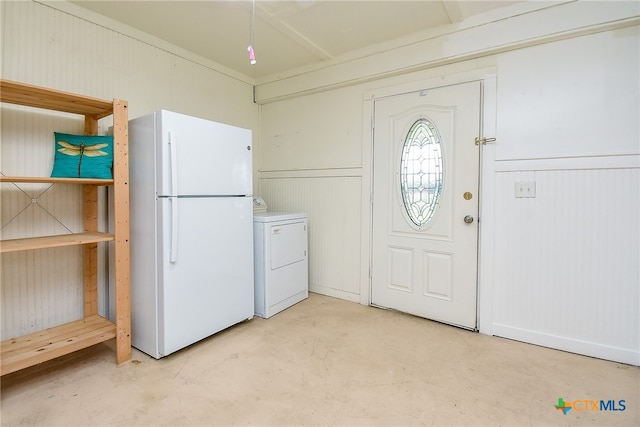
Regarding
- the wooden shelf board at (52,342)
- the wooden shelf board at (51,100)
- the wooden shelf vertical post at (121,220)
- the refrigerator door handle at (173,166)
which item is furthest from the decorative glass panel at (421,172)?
the wooden shelf board at (52,342)

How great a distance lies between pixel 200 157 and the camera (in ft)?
7.47

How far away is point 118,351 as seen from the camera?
6.73ft

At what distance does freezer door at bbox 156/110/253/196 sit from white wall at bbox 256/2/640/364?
62.2 inches

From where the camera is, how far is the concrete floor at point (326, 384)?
5.27 ft

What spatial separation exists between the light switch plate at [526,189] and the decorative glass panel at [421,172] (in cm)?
58

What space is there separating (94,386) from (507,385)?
8.10ft

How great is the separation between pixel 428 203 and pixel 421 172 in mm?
292

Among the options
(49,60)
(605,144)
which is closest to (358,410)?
(605,144)

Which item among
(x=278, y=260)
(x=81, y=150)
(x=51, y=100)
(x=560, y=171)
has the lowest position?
(x=278, y=260)

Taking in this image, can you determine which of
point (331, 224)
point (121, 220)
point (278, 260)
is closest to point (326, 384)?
point (278, 260)

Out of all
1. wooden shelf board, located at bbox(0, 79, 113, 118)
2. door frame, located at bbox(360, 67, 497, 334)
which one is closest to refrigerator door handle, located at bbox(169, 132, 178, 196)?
wooden shelf board, located at bbox(0, 79, 113, 118)

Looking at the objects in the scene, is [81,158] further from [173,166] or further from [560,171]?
[560,171]

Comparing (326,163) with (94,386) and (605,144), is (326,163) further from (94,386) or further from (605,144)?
(94,386)

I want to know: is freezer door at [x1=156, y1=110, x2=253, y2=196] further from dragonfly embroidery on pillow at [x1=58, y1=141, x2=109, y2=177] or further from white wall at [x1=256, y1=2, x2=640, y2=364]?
white wall at [x1=256, y1=2, x2=640, y2=364]
